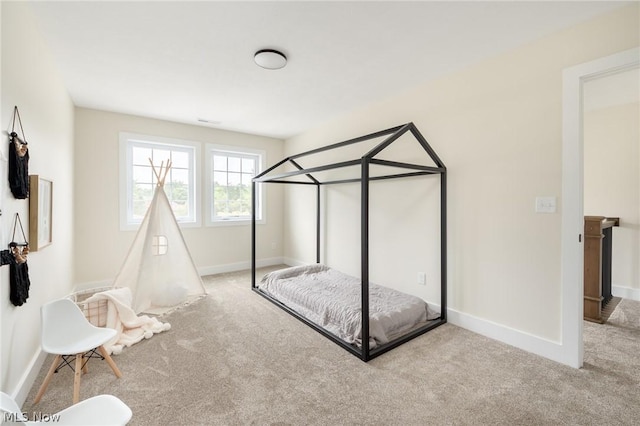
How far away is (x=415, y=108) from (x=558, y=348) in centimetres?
246

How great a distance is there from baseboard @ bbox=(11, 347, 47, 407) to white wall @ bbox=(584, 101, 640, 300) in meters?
5.73

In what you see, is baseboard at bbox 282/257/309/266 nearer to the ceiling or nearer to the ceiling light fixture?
the ceiling light fixture

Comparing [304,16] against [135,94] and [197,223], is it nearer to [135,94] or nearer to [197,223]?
[135,94]

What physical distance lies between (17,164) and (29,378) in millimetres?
1354

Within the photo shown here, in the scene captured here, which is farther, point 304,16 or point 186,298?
point 186,298

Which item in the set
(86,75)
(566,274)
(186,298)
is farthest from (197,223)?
(566,274)

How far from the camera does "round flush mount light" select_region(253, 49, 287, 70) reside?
7.72 ft

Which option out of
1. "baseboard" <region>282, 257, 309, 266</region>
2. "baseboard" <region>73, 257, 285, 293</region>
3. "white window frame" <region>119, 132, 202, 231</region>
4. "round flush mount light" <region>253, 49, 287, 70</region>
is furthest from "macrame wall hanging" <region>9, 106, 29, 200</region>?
"baseboard" <region>282, 257, 309, 266</region>

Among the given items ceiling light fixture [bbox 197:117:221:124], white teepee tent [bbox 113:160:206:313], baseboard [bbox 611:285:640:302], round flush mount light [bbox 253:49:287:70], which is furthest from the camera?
ceiling light fixture [bbox 197:117:221:124]

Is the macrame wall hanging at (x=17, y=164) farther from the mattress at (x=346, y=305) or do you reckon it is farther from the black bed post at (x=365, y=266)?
the mattress at (x=346, y=305)

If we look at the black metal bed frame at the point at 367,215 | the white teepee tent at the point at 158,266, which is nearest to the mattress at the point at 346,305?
the black metal bed frame at the point at 367,215

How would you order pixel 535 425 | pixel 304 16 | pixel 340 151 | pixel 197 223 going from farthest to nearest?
pixel 197 223, pixel 340 151, pixel 304 16, pixel 535 425

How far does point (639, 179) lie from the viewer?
11.1 feet

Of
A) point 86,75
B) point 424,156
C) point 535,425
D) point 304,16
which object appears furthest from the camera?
point 424,156
